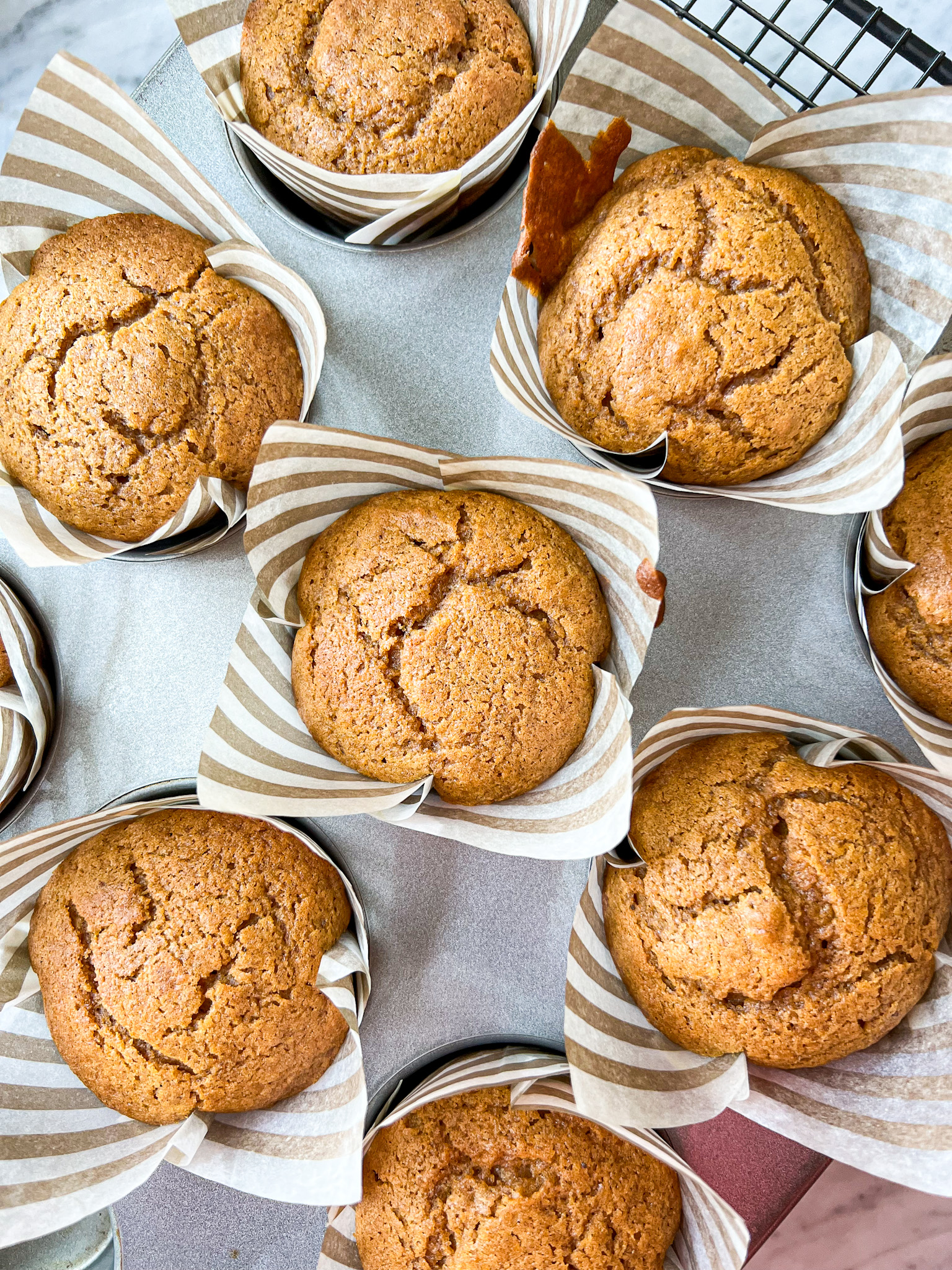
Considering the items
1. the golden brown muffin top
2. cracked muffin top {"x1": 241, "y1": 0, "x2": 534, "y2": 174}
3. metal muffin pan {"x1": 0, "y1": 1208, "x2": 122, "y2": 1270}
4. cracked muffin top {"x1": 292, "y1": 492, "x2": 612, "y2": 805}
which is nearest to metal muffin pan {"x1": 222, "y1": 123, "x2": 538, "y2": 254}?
cracked muffin top {"x1": 241, "y1": 0, "x2": 534, "y2": 174}

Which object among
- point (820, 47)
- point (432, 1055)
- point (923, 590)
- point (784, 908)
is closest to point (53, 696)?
point (432, 1055)

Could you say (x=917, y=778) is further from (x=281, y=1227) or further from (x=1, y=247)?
(x=1, y=247)

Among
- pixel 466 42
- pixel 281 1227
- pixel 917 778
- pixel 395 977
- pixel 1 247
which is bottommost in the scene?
pixel 281 1227

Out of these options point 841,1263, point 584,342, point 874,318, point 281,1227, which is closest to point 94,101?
point 584,342

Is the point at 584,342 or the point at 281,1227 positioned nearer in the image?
the point at 584,342

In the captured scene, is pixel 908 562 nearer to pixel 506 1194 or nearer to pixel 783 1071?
pixel 783 1071

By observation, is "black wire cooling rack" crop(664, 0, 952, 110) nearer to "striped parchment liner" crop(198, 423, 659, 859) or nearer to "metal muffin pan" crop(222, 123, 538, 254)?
"metal muffin pan" crop(222, 123, 538, 254)
